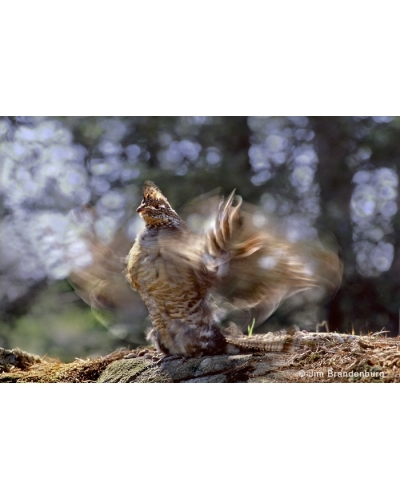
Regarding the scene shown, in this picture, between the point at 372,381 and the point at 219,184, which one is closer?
the point at 372,381

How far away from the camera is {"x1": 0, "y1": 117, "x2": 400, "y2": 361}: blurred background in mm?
3531

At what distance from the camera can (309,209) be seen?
3.93m

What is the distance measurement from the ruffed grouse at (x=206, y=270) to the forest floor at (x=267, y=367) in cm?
12

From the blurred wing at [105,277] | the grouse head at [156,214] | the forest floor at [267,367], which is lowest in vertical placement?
the forest floor at [267,367]

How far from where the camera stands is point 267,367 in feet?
10.2

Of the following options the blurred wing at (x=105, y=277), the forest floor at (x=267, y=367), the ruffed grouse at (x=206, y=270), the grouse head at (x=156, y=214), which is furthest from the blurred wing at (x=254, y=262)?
the blurred wing at (x=105, y=277)

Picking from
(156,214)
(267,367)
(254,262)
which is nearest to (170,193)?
(156,214)

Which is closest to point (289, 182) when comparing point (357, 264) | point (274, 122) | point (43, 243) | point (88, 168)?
point (274, 122)

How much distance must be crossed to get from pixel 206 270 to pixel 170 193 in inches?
30.0

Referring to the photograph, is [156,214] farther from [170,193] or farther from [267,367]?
[267,367]

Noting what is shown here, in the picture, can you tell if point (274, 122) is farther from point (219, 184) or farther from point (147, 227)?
point (147, 227)

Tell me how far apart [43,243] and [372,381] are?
7.93 feet

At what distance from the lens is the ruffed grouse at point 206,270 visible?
2.96 meters

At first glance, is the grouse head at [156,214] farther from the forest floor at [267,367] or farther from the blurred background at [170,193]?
the forest floor at [267,367]
